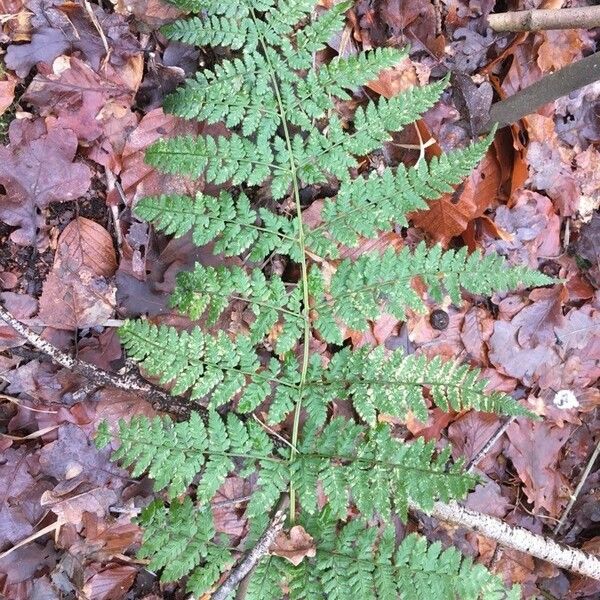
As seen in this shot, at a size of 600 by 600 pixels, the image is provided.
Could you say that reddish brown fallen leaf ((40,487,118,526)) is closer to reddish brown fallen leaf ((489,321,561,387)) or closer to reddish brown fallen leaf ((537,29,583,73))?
reddish brown fallen leaf ((489,321,561,387))

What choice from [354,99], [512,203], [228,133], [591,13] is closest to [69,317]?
[228,133]

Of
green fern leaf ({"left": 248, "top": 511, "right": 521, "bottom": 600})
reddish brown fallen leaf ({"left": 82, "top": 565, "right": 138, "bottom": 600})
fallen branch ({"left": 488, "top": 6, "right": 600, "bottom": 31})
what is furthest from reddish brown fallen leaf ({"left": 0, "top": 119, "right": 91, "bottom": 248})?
fallen branch ({"left": 488, "top": 6, "right": 600, "bottom": 31})

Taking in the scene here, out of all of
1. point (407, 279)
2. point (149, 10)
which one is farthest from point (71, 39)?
point (407, 279)

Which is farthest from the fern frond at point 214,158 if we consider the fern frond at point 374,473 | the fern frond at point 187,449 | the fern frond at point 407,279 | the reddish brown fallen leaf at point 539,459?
the reddish brown fallen leaf at point 539,459

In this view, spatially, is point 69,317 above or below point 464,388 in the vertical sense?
below

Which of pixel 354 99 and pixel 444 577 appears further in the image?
pixel 354 99

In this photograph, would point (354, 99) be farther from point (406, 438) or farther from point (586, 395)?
point (586, 395)

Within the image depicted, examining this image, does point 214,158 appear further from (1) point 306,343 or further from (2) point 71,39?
(2) point 71,39
